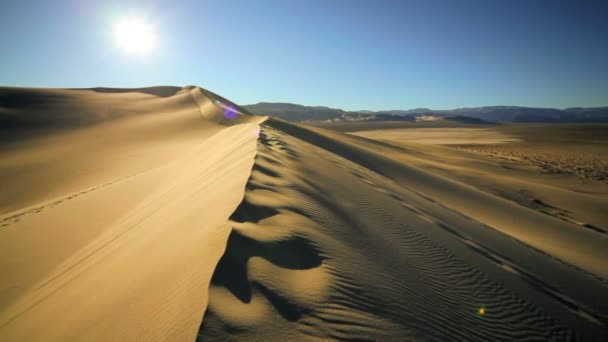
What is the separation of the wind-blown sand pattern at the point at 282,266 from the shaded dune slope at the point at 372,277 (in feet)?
0.05

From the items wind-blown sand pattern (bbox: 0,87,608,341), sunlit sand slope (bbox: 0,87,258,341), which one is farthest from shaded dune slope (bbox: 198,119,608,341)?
sunlit sand slope (bbox: 0,87,258,341)

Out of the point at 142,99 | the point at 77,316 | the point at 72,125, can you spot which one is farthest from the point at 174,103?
the point at 77,316

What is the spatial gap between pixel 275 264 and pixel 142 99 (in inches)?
1278

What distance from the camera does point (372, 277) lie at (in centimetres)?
276

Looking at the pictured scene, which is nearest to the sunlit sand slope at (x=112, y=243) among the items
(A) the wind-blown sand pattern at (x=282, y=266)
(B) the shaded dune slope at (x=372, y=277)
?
(A) the wind-blown sand pattern at (x=282, y=266)

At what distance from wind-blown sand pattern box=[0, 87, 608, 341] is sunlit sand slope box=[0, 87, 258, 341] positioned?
0.07ft

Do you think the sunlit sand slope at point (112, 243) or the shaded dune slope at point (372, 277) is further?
the sunlit sand slope at point (112, 243)

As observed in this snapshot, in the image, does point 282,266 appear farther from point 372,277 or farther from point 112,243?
point 112,243

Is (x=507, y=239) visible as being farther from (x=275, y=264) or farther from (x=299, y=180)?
(x=275, y=264)

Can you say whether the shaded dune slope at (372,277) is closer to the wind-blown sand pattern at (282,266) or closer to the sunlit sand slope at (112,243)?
the wind-blown sand pattern at (282,266)

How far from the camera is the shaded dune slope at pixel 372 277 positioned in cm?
210

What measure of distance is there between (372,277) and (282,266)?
2.79ft

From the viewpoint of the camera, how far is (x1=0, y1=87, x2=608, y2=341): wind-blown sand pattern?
214 centimetres

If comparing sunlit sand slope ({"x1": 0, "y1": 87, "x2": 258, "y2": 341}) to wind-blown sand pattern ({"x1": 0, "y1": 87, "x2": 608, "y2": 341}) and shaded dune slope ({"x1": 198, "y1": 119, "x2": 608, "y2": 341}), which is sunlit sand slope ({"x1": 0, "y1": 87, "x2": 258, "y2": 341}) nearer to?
wind-blown sand pattern ({"x1": 0, "y1": 87, "x2": 608, "y2": 341})
